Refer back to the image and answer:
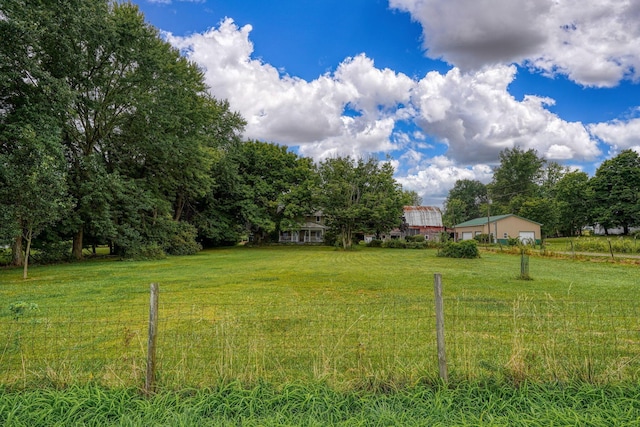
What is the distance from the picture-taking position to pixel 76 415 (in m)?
3.10

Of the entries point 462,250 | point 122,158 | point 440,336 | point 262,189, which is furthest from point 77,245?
point 462,250

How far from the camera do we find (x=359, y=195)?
115 ft

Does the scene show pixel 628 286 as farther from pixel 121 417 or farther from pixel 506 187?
pixel 506 187

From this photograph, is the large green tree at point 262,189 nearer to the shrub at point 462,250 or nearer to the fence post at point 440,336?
the shrub at point 462,250

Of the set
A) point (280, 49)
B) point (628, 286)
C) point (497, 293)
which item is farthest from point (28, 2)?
point (628, 286)

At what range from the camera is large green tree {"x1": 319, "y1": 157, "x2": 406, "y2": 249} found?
110 ft

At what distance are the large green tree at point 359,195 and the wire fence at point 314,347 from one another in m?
25.2

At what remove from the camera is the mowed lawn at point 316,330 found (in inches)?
148

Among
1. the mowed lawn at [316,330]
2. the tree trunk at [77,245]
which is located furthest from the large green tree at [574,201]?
the tree trunk at [77,245]

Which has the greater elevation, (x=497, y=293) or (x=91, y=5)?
(x=91, y=5)

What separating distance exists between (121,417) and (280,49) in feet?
50.8

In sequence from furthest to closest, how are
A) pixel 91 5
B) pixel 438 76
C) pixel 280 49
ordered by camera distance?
pixel 438 76, pixel 91 5, pixel 280 49

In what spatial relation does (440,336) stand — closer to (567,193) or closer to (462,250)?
(462,250)

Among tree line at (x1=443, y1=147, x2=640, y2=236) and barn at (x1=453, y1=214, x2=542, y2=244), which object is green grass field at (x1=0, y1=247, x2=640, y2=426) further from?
barn at (x1=453, y1=214, x2=542, y2=244)
